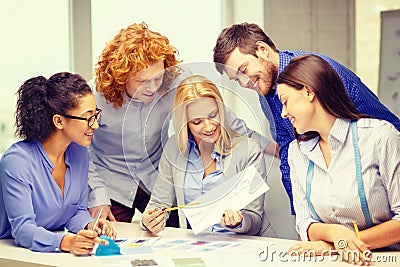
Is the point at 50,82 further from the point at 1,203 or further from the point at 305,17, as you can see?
the point at 305,17

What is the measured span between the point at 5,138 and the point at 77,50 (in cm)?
40

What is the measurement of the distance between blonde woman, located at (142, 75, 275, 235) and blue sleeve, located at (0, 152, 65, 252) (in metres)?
0.31

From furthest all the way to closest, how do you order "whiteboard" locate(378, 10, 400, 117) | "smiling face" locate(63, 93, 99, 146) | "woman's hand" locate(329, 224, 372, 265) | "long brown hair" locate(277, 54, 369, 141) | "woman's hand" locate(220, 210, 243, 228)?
"whiteboard" locate(378, 10, 400, 117)
"smiling face" locate(63, 93, 99, 146)
"woman's hand" locate(220, 210, 243, 228)
"long brown hair" locate(277, 54, 369, 141)
"woman's hand" locate(329, 224, 372, 265)

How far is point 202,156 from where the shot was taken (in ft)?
6.32

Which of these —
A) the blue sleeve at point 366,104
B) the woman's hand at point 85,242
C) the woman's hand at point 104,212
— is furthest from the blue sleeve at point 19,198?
the blue sleeve at point 366,104

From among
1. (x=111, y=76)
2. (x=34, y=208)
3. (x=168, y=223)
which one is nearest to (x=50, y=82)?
(x=111, y=76)

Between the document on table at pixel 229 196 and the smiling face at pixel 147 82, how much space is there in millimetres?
335

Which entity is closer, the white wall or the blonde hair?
the blonde hair

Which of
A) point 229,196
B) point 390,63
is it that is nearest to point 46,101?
point 229,196

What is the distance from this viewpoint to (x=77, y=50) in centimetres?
246

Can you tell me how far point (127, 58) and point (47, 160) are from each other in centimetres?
38

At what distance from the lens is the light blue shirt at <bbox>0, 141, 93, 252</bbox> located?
188cm

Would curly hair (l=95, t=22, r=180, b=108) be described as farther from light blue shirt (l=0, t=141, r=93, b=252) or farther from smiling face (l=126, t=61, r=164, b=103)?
light blue shirt (l=0, t=141, r=93, b=252)

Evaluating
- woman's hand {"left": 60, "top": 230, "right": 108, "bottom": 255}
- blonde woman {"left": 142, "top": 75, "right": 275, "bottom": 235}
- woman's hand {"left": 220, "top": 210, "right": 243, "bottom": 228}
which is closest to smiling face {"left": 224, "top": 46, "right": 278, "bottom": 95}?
blonde woman {"left": 142, "top": 75, "right": 275, "bottom": 235}
